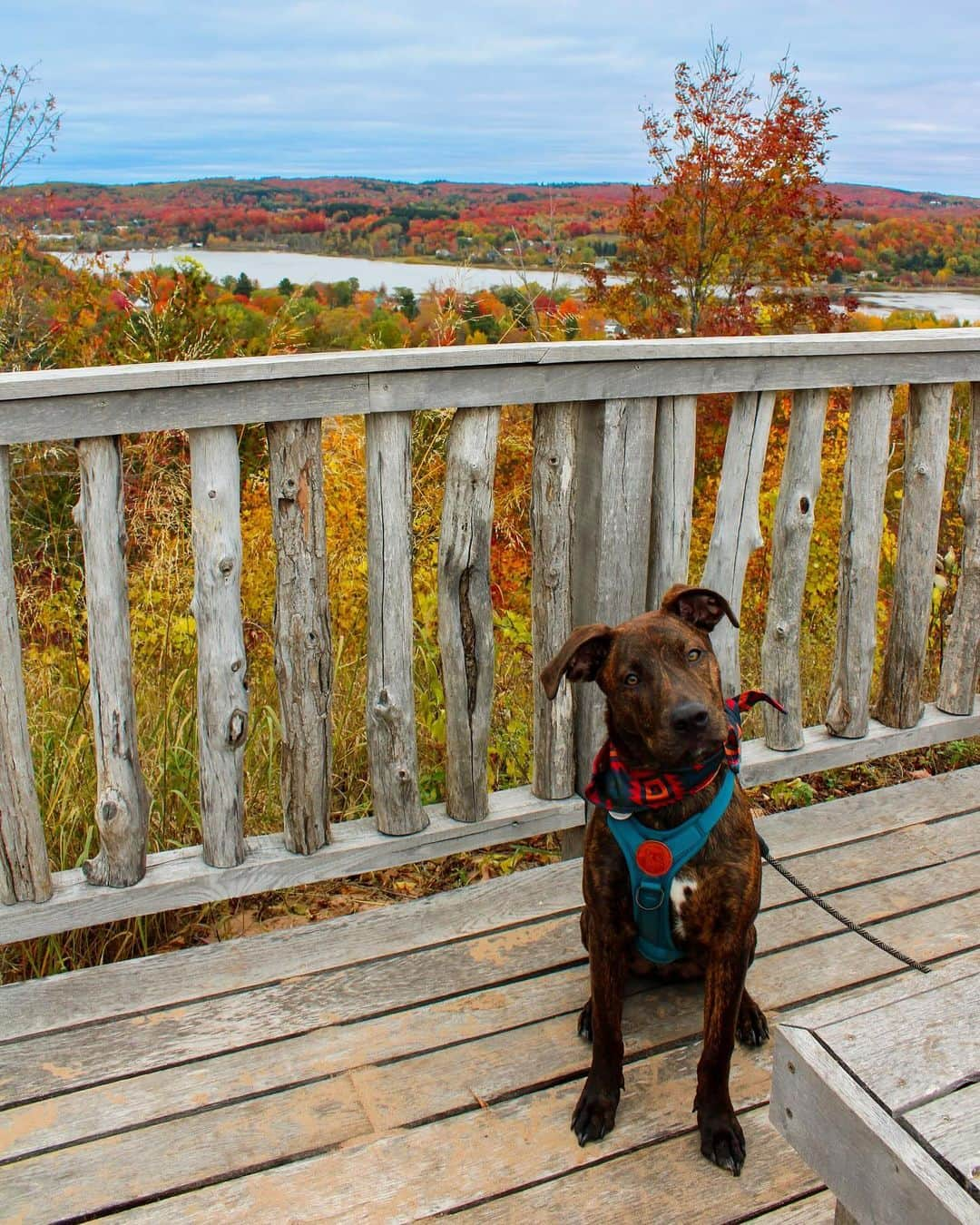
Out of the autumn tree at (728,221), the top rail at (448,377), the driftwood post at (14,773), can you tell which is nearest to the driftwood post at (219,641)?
the top rail at (448,377)

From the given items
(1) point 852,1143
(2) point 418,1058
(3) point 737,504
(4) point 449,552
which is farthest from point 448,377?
(1) point 852,1143

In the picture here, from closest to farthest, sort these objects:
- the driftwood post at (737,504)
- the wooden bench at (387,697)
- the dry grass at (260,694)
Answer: the wooden bench at (387,697) < the driftwood post at (737,504) < the dry grass at (260,694)

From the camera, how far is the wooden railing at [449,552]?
2434 millimetres

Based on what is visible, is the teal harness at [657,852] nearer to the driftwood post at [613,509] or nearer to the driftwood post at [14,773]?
the driftwood post at [613,509]

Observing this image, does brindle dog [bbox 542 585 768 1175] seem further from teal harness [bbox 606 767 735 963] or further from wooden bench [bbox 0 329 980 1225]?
wooden bench [bbox 0 329 980 1225]

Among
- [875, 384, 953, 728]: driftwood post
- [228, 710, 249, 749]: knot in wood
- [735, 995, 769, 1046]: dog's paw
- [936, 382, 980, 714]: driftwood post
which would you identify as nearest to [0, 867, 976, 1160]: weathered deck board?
[735, 995, 769, 1046]: dog's paw

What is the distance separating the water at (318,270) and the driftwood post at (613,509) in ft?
11.3

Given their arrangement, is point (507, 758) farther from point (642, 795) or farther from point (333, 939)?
point (642, 795)

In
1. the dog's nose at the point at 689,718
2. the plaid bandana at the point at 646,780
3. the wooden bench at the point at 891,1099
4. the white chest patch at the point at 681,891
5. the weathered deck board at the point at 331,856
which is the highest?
the dog's nose at the point at 689,718

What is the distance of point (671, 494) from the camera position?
9.63 ft

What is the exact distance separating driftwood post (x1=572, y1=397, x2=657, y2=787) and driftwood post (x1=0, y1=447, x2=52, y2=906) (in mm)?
1388

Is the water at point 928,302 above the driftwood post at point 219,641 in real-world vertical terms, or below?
above

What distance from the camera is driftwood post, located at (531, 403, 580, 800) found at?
2.80 meters

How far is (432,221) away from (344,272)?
1643 mm
